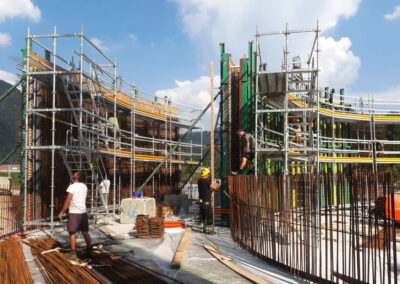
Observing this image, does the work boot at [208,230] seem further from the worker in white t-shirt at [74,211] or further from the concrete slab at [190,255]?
the worker in white t-shirt at [74,211]

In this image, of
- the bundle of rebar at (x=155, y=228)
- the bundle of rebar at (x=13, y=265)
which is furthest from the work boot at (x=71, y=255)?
the bundle of rebar at (x=155, y=228)

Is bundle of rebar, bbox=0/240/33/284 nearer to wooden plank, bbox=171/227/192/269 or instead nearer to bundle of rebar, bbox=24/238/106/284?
bundle of rebar, bbox=24/238/106/284

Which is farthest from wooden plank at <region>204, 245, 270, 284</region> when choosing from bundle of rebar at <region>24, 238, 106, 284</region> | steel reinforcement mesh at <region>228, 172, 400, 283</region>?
bundle of rebar at <region>24, 238, 106, 284</region>

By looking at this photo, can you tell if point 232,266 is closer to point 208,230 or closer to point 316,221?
point 316,221

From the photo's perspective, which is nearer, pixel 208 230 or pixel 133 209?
pixel 208 230

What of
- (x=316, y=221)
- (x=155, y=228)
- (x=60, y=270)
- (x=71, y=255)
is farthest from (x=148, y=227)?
(x=316, y=221)

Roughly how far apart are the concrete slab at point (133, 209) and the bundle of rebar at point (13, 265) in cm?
412

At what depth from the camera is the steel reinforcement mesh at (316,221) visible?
4684mm

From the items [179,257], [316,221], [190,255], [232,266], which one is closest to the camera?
[316,221]

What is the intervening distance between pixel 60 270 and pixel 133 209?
5889 millimetres

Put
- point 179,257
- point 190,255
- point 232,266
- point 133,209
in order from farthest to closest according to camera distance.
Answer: point 133,209
point 190,255
point 179,257
point 232,266

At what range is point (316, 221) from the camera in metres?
6.11

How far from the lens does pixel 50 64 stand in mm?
11812

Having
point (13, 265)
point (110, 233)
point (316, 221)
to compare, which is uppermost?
point (316, 221)
